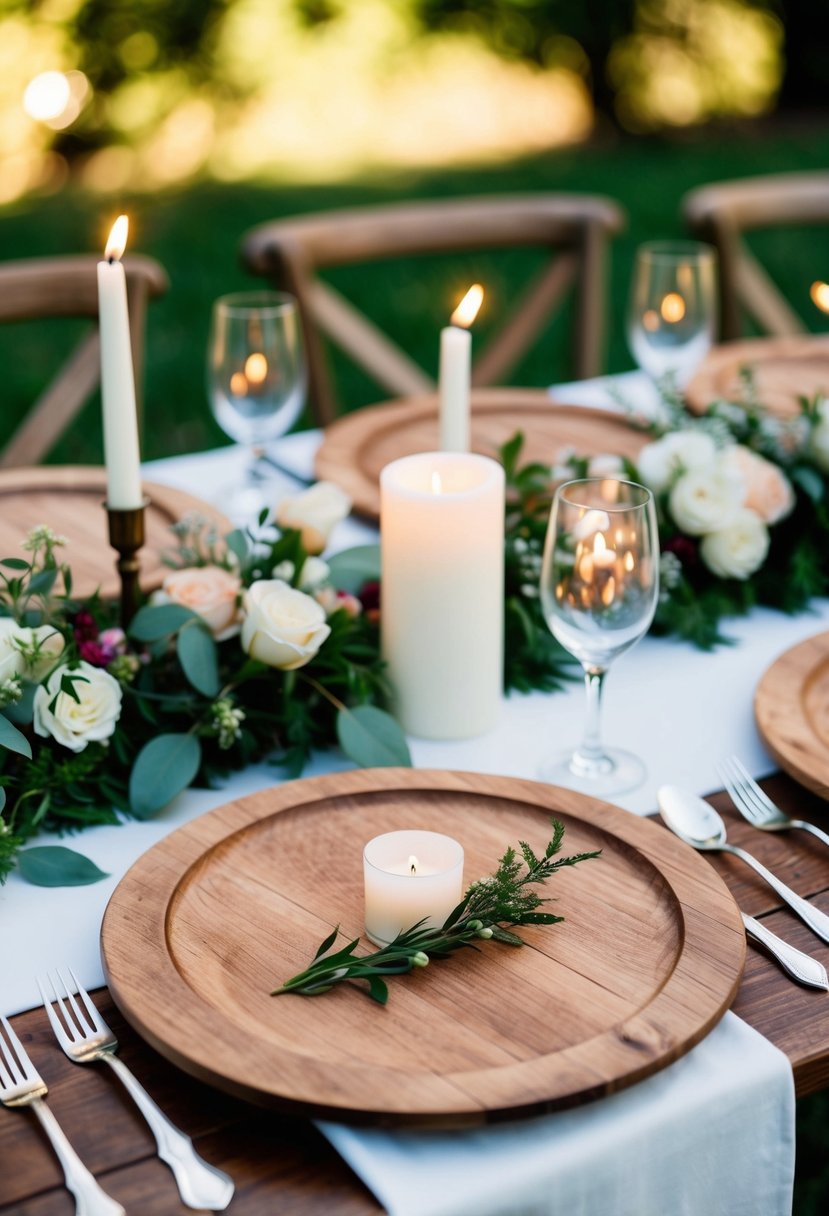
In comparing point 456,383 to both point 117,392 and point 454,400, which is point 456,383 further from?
point 117,392

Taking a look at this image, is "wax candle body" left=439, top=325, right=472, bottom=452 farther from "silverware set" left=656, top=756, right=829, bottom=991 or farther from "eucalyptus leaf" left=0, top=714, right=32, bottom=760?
"eucalyptus leaf" left=0, top=714, right=32, bottom=760

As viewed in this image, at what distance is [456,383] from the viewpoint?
4.13 ft

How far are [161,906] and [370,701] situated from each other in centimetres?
35

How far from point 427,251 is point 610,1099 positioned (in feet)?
6.74

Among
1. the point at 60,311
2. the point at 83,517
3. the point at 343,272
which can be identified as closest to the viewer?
the point at 83,517

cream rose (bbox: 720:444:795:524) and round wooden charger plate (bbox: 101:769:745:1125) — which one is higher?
cream rose (bbox: 720:444:795:524)

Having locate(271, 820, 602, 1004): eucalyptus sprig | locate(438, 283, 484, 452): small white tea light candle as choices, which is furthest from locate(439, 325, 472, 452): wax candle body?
locate(271, 820, 602, 1004): eucalyptus sprig

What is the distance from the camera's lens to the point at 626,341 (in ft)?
16.0

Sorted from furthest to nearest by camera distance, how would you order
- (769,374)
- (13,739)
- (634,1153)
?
(769,374) → (13,739) → (634,1153)

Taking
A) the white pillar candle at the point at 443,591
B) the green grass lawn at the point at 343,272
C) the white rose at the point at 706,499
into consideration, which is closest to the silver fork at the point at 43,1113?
the white pillar candle at the point at 443,591

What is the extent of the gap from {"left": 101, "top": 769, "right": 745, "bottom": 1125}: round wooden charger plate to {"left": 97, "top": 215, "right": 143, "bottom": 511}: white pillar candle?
27cm

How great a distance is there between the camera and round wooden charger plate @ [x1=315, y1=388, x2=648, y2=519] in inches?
66.8

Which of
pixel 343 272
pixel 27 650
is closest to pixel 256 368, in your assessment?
pixel 27 650

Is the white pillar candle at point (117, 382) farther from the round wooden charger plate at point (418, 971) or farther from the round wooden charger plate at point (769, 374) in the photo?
the round wooden charger plate at point (769, 374)
